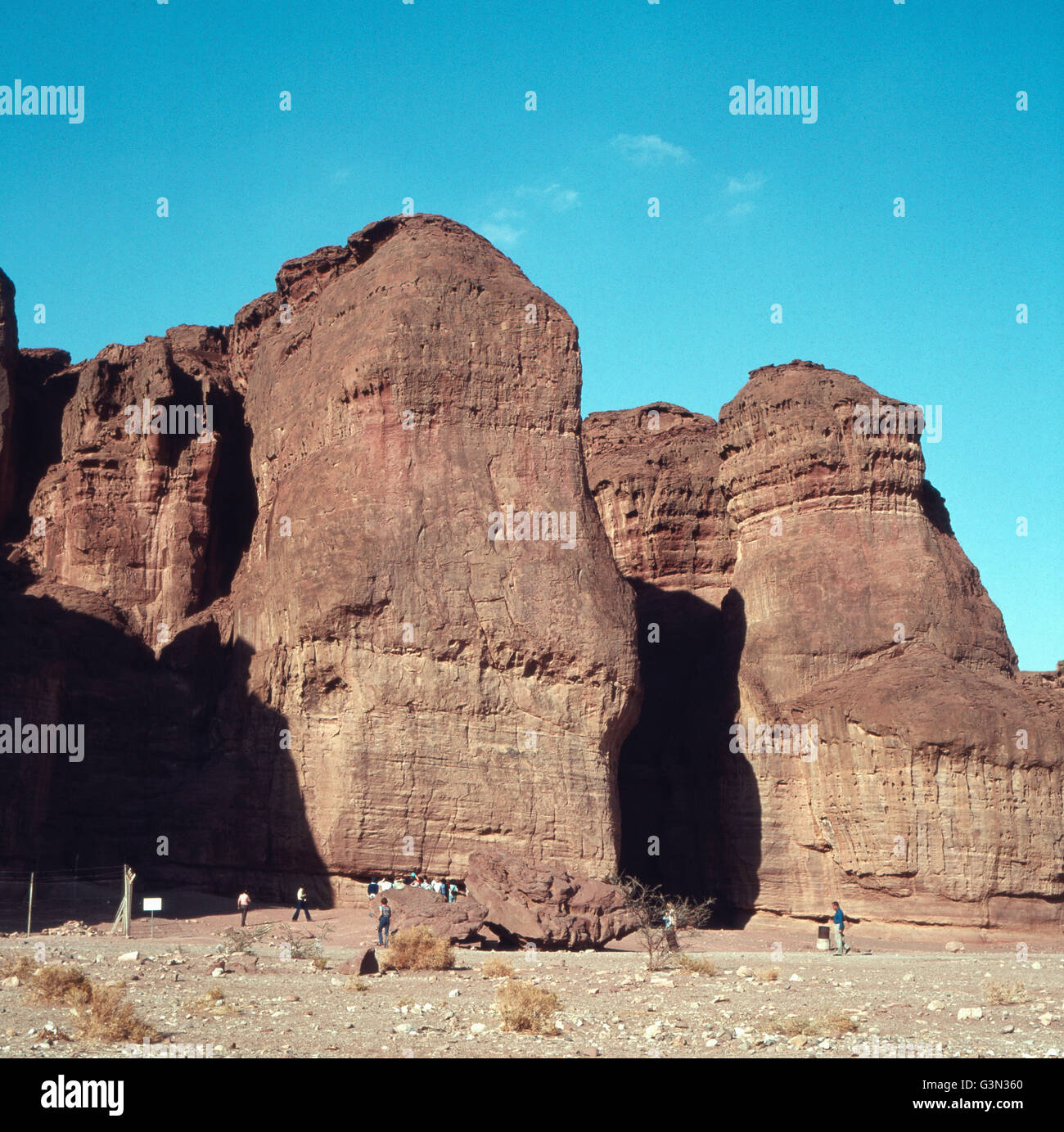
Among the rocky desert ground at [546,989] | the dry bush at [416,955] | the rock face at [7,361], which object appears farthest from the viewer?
the rock face at [7,361]

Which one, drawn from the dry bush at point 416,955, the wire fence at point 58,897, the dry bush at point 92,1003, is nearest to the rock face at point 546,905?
the dry bush at point 416,955

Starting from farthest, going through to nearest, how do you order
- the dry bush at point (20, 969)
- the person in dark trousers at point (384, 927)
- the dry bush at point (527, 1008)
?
the person in dark trousers at point (384, 927)
the dry bush at point (20, 969)
the dry bush at point (527, 1008)

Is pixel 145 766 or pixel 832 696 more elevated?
pixel 832 696

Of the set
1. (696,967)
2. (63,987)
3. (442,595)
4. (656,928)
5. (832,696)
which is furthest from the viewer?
(832,696)

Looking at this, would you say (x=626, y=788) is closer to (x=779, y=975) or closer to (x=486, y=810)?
(x=486, y=810)

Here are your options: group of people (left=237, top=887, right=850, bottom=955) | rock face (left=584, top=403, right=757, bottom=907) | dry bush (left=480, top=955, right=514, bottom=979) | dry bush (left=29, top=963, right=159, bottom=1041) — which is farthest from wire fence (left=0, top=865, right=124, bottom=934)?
rock face (left=584, top=403, right=757, bottom=907)

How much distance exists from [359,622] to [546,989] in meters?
18.7

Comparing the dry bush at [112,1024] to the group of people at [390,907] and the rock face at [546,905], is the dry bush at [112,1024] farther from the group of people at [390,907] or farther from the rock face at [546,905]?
the rock face at [546,905]

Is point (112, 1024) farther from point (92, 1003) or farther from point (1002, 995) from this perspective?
point (1002, 995)

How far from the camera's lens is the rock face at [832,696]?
127 ft

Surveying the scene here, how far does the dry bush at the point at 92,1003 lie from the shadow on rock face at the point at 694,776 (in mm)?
29494

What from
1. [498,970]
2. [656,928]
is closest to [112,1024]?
[498,970]

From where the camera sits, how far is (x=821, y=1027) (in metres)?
15.3
